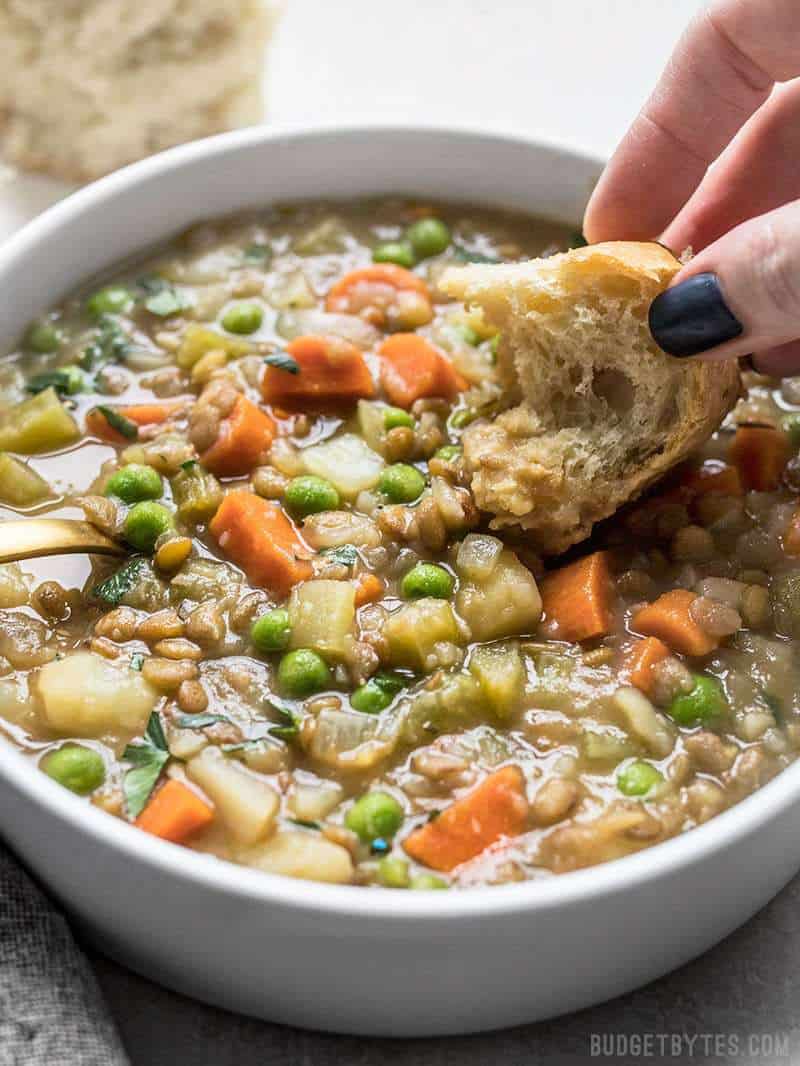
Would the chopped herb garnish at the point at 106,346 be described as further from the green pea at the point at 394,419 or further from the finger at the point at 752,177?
the finger at the point at 752,177

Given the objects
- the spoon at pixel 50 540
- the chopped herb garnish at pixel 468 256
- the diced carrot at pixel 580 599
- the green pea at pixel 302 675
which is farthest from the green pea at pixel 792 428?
the spoon at pixel 50 540

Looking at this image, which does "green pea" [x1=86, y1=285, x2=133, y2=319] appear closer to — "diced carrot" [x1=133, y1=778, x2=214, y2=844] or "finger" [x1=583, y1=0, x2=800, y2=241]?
"finger" [x1=583, y1=0, x2=800, y2=241]

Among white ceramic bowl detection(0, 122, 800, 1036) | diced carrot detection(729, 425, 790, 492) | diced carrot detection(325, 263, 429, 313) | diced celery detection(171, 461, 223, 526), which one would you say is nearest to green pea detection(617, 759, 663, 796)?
white ceramic bowl detection(0, 122, 800, 1036)

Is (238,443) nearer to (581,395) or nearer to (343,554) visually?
(343,554)

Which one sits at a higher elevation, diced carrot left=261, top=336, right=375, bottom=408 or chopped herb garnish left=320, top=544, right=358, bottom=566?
diced carrot left=261, top=336, right=375, bottom=408

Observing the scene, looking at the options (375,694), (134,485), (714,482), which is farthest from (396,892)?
(714,482)

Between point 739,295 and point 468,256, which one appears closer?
point 739,295
